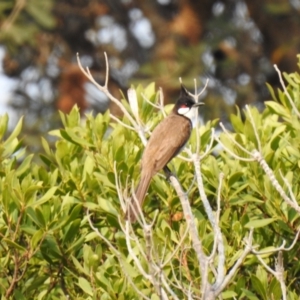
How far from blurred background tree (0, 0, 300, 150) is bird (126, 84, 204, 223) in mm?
4672

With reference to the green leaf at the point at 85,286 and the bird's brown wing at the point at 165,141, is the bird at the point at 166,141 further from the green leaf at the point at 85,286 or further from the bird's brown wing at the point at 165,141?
the green leaf at the point at 85,286

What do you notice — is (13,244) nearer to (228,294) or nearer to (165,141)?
(228,294)

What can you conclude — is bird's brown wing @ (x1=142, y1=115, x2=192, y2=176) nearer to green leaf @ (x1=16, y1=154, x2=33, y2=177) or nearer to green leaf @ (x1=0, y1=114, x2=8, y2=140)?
green leaf @ (x1=16, y1=154, x2=33, y2=177)

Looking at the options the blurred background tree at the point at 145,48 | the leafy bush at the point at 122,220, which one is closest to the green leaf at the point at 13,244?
the leafy bush at the point at 122,220

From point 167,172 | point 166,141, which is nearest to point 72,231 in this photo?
point 167,172

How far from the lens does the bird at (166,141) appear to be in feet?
13.7

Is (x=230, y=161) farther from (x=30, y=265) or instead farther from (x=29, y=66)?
(x=29, y=66)

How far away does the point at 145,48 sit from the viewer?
11352 mm

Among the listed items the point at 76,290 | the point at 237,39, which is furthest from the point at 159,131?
the point at 237,39

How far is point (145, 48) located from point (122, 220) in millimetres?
7619

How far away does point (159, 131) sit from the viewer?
4.74 meters

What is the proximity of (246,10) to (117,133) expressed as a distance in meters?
7.73

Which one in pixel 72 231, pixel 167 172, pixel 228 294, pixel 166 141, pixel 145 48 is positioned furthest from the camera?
pixel 145 48

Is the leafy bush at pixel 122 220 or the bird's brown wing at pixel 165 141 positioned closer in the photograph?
the leafy bush at pixel 122 220
